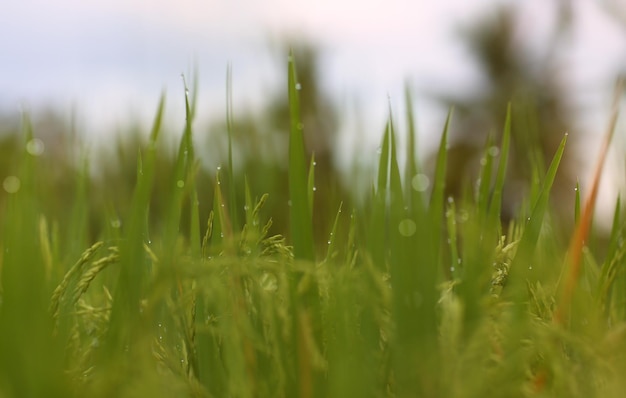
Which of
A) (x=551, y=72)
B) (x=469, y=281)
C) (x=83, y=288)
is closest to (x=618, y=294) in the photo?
(x=469, y=281)

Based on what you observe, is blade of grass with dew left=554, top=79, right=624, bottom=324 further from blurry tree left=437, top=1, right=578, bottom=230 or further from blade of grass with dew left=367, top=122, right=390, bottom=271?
blurry tree left=437, top=1, right=578, bottom=230

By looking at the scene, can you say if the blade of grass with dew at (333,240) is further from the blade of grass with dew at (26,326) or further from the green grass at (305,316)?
the blade of grass with dew at (26,326)

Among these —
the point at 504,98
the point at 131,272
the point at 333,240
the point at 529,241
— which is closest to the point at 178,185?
the point at 131,272

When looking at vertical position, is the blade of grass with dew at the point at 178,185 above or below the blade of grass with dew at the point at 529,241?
above

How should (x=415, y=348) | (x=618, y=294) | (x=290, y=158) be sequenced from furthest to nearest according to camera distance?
(x=618, y=294) → (x=290, y=158) → (x=415, y=348)

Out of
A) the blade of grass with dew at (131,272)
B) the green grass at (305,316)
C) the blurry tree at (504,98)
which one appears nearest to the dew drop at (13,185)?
the green grass at (305,316)

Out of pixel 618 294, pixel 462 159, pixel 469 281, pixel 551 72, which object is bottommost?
pixel 462 159

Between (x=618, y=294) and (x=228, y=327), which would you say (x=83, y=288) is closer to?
(x=228, y=327)
